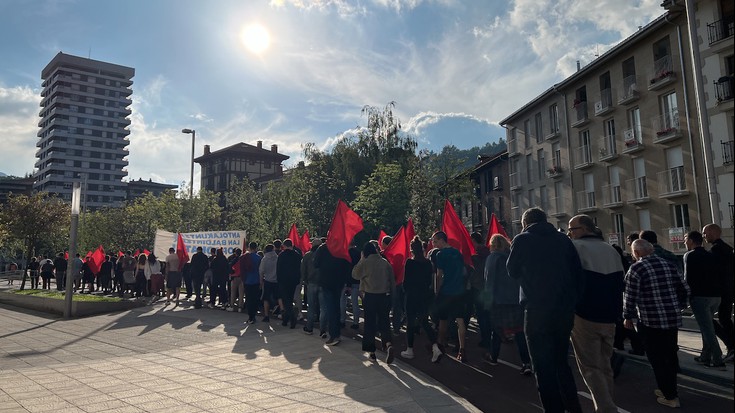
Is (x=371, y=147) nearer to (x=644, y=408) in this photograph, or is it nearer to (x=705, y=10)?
(x=705, y=10)

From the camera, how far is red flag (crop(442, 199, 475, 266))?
373 inches

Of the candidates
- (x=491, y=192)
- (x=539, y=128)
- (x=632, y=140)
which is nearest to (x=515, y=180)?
(x=491, y=192)

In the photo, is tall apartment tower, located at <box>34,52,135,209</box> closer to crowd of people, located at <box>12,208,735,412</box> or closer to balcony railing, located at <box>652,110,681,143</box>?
balcony railing, located at <box>652,110,681,143</box>

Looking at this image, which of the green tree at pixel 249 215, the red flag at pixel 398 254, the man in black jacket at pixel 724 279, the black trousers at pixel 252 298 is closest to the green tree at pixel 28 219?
the green tree at pixel 249 215

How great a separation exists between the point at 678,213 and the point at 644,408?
84.1ft

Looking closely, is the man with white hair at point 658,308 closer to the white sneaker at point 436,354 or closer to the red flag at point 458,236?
the white sneaker at point 436,354

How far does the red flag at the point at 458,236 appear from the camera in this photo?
9.48m

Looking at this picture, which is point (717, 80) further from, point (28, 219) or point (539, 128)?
point (28, 219)

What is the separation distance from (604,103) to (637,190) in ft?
19.9

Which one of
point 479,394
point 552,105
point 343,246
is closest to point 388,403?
point 479,394

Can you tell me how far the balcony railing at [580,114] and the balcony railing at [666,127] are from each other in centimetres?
577

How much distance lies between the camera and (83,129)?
383 feet

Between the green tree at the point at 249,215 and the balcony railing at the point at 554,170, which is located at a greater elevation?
the balcony railing at the point at 554,170

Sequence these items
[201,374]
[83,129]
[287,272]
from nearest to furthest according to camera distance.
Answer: [201,374] → [287,272] → [83,129]
